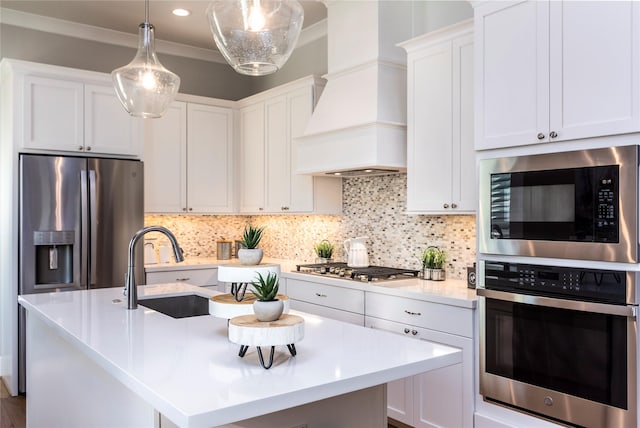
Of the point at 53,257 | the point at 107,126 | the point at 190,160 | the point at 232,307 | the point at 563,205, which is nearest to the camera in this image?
the point at 232,307

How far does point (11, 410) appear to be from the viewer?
362cm

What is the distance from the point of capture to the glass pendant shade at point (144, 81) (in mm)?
2596

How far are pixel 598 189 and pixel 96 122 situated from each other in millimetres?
3650

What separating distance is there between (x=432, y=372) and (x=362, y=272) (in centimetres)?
83

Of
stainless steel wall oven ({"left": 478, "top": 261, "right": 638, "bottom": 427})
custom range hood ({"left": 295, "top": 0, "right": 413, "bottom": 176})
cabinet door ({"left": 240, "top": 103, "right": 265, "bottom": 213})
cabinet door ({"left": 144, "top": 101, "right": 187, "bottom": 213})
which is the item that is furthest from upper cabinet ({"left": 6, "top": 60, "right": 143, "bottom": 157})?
stainless steel wall oven ({"left": 478, "top": 261, "right": 638, "bottom": 427})

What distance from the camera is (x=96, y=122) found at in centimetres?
423

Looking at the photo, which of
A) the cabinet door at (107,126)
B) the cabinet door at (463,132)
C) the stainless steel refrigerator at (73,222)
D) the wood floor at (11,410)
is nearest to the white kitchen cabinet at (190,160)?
the cabinet door at (107,126)

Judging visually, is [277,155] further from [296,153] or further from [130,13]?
[130,13]

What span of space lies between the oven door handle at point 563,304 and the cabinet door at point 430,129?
2.48 feet

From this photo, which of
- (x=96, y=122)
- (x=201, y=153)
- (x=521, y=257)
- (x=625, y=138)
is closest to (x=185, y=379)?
(x=521, y=257)

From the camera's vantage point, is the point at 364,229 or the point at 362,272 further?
the point at 364,229

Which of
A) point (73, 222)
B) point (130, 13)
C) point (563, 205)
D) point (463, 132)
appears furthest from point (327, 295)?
point (130, 13)

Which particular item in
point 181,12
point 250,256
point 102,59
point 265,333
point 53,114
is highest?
point 181,12

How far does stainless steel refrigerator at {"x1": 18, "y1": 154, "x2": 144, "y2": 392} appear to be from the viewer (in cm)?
387
